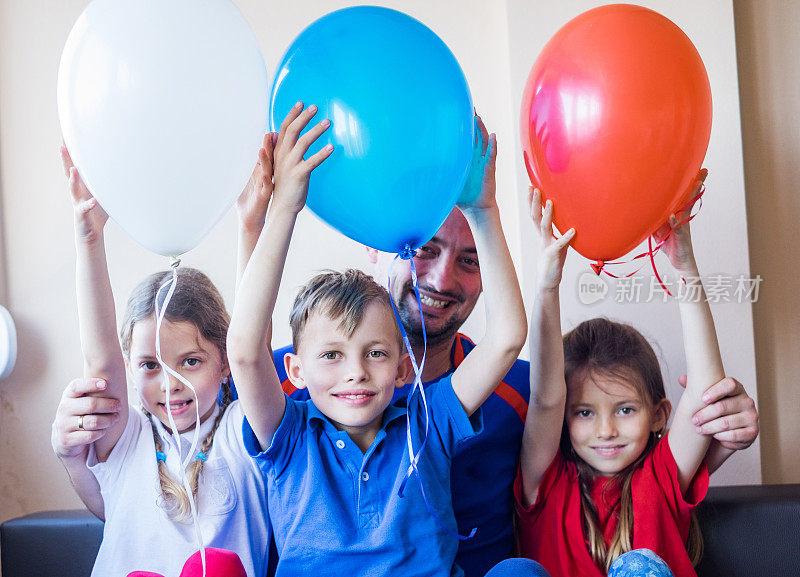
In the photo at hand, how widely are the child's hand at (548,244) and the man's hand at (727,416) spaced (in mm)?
362

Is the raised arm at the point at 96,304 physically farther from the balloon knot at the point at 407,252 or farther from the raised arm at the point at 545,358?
the raised arm at the point at 545,358

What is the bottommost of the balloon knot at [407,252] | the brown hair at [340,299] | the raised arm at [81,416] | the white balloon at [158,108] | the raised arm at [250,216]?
the raised arm at [81,416]

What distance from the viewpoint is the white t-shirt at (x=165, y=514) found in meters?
1.37

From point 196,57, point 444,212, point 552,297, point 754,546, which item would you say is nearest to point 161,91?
point 196,57

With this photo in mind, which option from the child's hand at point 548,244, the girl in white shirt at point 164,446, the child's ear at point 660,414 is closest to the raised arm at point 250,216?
the girl in white shirt at point 164,446

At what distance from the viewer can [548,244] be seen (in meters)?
1.30

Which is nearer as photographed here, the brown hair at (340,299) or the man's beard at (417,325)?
the brown hair at (340,299)

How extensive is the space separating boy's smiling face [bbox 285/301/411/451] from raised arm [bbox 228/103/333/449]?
0.27 ft

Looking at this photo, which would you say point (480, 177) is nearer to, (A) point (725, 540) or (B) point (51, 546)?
(A) point (725, 540)

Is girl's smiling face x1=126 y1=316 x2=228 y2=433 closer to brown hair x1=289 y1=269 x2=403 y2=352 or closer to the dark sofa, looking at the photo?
brown hair x1=289 y1=269 x2=403 y2=352

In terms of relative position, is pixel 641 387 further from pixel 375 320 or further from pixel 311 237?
pixel 311 237

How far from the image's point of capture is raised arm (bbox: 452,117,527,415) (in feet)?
4.09

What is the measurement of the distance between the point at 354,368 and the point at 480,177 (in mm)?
385

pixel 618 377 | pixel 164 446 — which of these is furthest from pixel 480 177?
pixel 164 446
